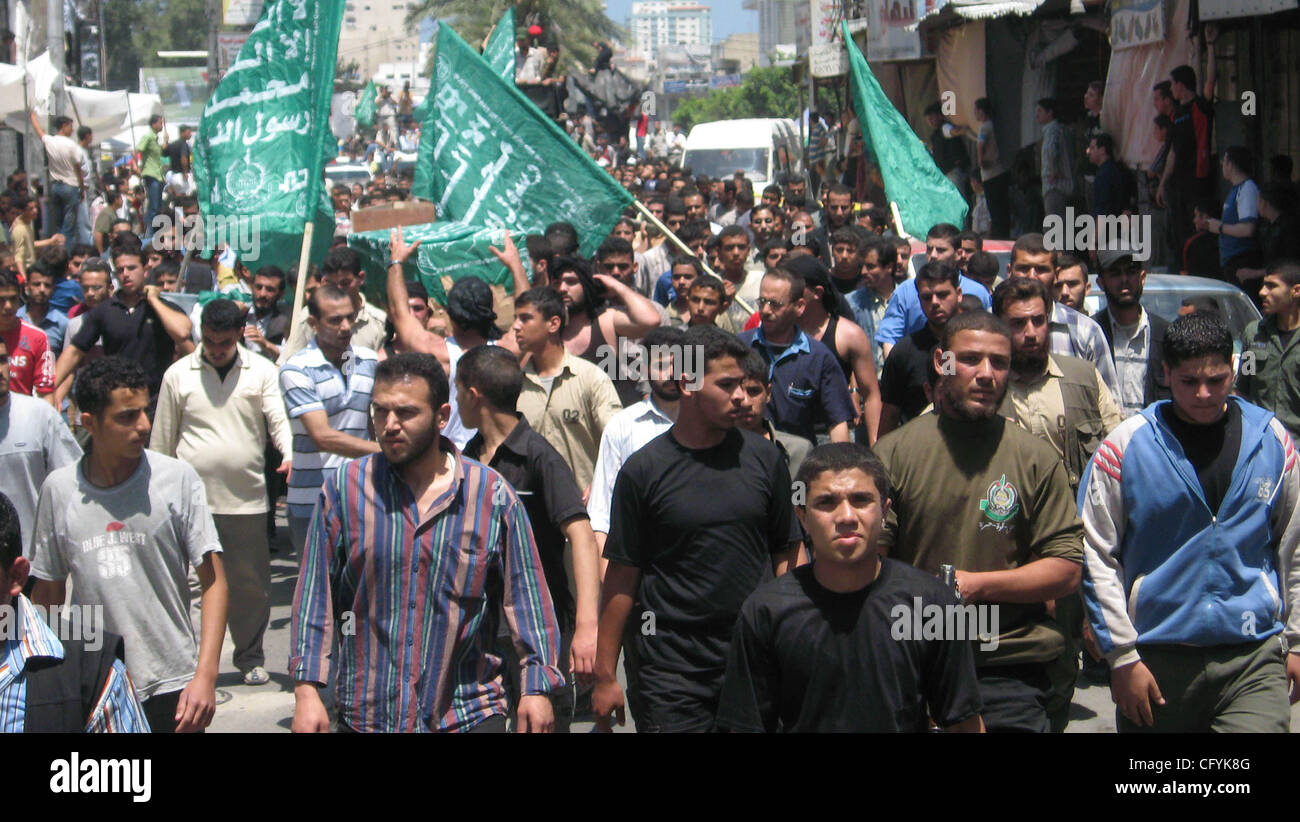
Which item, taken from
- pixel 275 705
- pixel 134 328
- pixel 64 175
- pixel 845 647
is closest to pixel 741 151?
pixel 64 175

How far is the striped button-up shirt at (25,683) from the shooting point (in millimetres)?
3279

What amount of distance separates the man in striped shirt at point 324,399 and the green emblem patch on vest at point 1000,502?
330 cm

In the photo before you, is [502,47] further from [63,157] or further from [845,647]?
[63,157]

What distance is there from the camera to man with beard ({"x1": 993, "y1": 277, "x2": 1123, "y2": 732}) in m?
5.57

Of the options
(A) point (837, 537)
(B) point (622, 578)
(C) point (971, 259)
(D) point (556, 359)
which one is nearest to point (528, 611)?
(B) point (622, 578)

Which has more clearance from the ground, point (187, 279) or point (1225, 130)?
point (1225, 130)

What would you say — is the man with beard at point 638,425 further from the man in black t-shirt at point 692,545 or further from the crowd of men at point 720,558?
the man in black t-shirt at point 692,545

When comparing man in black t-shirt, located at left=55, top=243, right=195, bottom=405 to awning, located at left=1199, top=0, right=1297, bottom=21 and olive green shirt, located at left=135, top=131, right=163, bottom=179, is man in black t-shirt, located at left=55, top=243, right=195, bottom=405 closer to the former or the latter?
awning, located at left=1199, top=0, right=1297, bottom=21

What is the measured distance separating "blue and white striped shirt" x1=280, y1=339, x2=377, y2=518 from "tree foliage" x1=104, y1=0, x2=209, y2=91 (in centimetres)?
7226

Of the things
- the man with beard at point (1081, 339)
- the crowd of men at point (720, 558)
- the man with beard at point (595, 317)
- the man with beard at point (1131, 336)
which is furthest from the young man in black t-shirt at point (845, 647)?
the man with beard at point (595, 317)

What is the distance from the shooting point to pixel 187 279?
12609 millimetres

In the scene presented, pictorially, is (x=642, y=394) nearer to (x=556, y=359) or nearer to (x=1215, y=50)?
(x=556, y=359)
